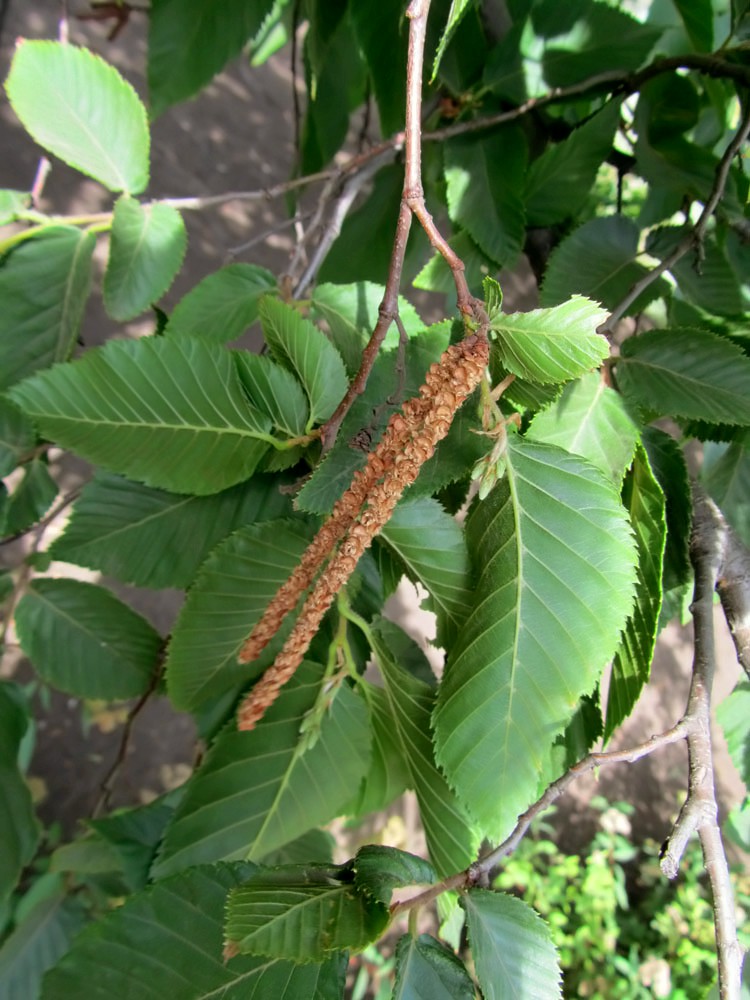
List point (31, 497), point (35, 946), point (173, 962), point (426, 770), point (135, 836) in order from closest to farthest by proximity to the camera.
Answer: point (173, 962) → point (426, 770) → point (31, 497) → point (135, 836) → point (35, 946)

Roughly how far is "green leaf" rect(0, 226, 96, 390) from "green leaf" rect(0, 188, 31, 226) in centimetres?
3

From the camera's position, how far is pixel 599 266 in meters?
0.77

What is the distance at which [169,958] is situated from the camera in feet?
1.71

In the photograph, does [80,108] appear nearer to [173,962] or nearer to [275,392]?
[275,392]

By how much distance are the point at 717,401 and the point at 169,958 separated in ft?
2.06

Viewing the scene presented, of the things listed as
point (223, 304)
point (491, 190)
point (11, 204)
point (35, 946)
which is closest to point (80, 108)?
point (11, 204)

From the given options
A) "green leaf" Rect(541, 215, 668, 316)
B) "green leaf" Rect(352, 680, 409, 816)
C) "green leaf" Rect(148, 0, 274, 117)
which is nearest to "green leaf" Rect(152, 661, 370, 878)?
"green leaf" Rect(352, 680, 409, 816)

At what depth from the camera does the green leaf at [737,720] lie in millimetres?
765

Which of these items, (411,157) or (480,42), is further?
(480,42)

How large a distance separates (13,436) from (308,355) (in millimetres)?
348

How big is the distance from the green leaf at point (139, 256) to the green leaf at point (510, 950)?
621mm

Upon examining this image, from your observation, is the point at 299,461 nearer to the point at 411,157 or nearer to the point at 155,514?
the point at 155,514

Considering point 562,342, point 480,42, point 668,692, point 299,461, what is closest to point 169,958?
point 299,461

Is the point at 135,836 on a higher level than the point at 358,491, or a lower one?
lower
